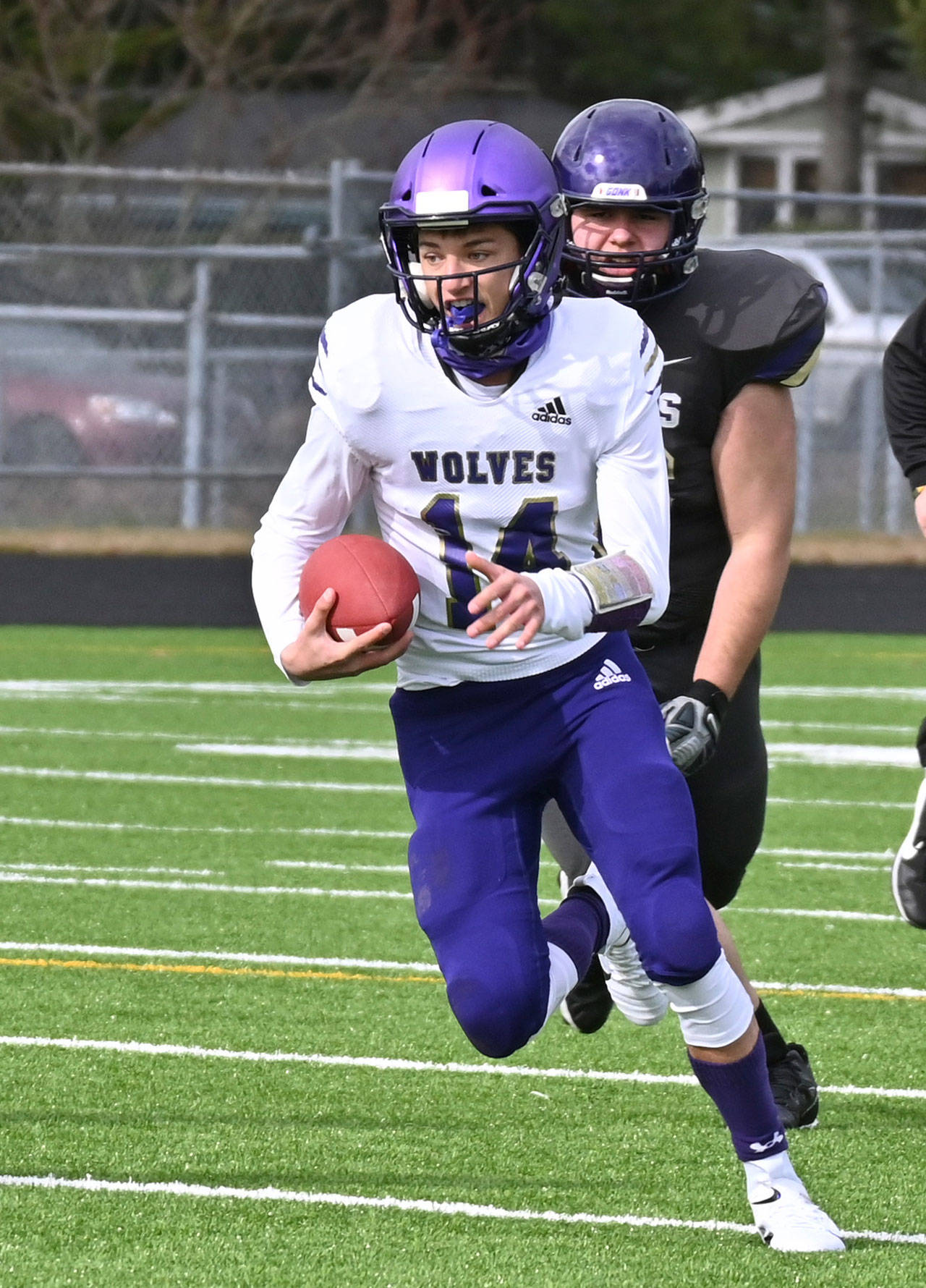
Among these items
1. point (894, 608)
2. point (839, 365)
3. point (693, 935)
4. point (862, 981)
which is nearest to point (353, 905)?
point (862, 981)

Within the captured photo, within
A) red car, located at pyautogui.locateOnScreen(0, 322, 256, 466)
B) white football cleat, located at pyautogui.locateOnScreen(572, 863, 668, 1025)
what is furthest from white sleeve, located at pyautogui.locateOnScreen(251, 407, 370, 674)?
red car, located at pyautogui.locateOnScreen(0, 322, 256, 466)

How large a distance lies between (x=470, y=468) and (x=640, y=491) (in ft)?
0.94

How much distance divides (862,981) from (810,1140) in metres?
1.23

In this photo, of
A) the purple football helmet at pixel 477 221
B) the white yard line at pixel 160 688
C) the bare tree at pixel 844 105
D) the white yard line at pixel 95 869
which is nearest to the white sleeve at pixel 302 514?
the purple football helmet at pixel 477 221

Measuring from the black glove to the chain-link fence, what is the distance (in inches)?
386

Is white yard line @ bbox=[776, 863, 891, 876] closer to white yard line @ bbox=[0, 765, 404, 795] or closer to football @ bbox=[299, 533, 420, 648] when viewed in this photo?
white yard line @ bbox=[0, 765, 404, 795]

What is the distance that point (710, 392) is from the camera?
4.27m

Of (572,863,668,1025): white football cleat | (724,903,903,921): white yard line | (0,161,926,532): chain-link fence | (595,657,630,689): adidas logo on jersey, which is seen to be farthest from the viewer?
(0,161,926,532): chain-link fence

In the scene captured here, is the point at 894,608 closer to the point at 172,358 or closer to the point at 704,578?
the point at 172,358

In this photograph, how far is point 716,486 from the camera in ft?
14.1

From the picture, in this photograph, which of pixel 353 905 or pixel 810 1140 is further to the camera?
pixel 353 905

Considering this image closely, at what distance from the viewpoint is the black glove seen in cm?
382

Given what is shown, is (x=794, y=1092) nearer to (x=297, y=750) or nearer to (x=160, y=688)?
(x=297, y=750)

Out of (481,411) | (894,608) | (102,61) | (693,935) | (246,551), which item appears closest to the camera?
(693,935)
